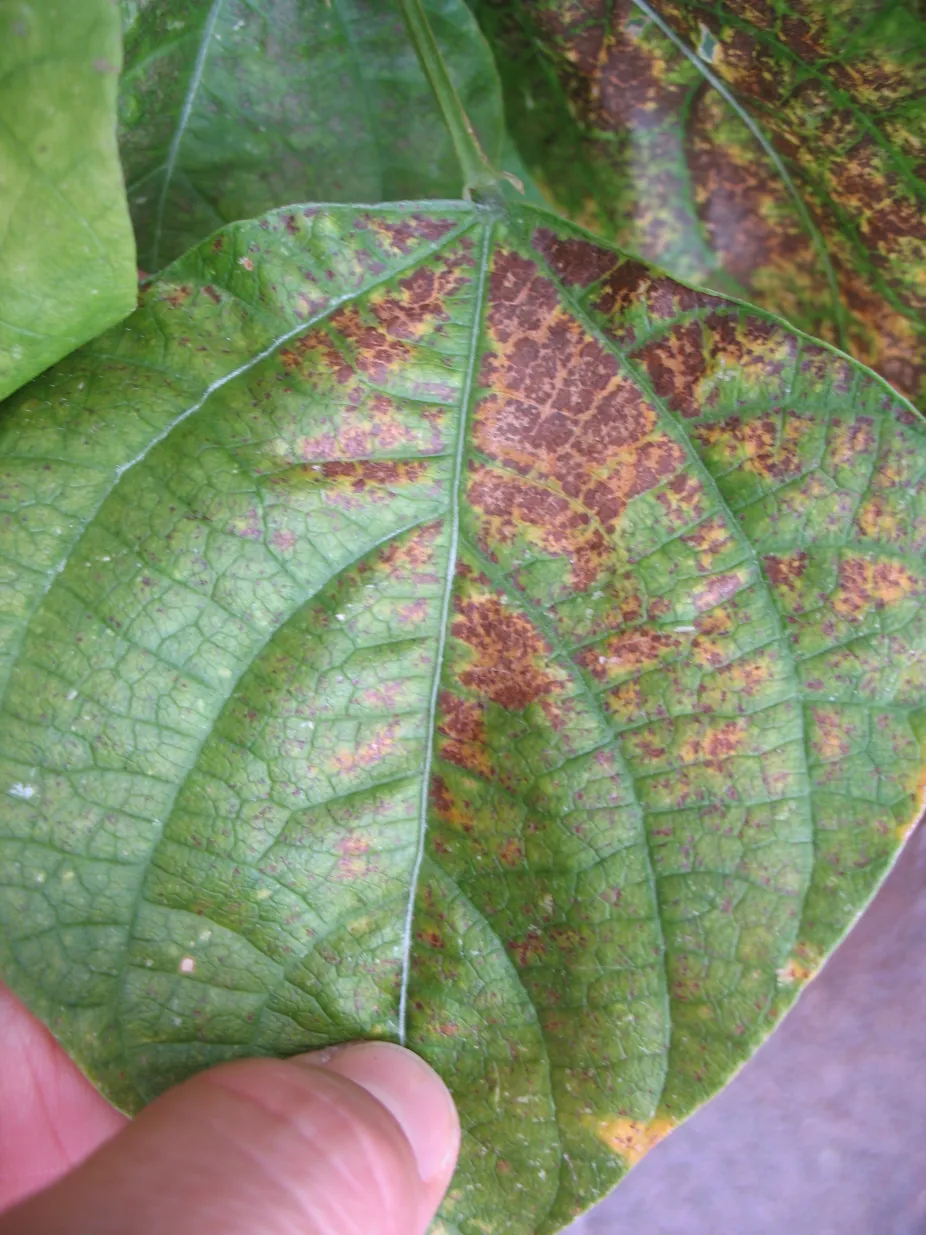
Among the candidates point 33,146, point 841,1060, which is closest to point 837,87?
point 33,146

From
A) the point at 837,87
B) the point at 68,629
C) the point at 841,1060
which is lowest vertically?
the point at 841,1060

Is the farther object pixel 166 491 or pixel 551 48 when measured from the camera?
pixel 551 48

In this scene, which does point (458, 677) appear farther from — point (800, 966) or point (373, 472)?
point (800, 966)

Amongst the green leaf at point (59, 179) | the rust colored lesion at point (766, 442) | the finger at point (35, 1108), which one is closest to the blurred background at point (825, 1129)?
the finger at point (35, 1108)

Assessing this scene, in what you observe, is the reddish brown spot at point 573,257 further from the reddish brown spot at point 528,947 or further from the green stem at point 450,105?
the reddish brown spot at point 528,947

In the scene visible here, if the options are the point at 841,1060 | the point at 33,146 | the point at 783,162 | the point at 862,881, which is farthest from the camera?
the point at 841,1060

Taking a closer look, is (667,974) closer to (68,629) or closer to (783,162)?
(68,629)

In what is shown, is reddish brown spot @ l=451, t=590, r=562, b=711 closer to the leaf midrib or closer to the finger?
the leaf midrib
